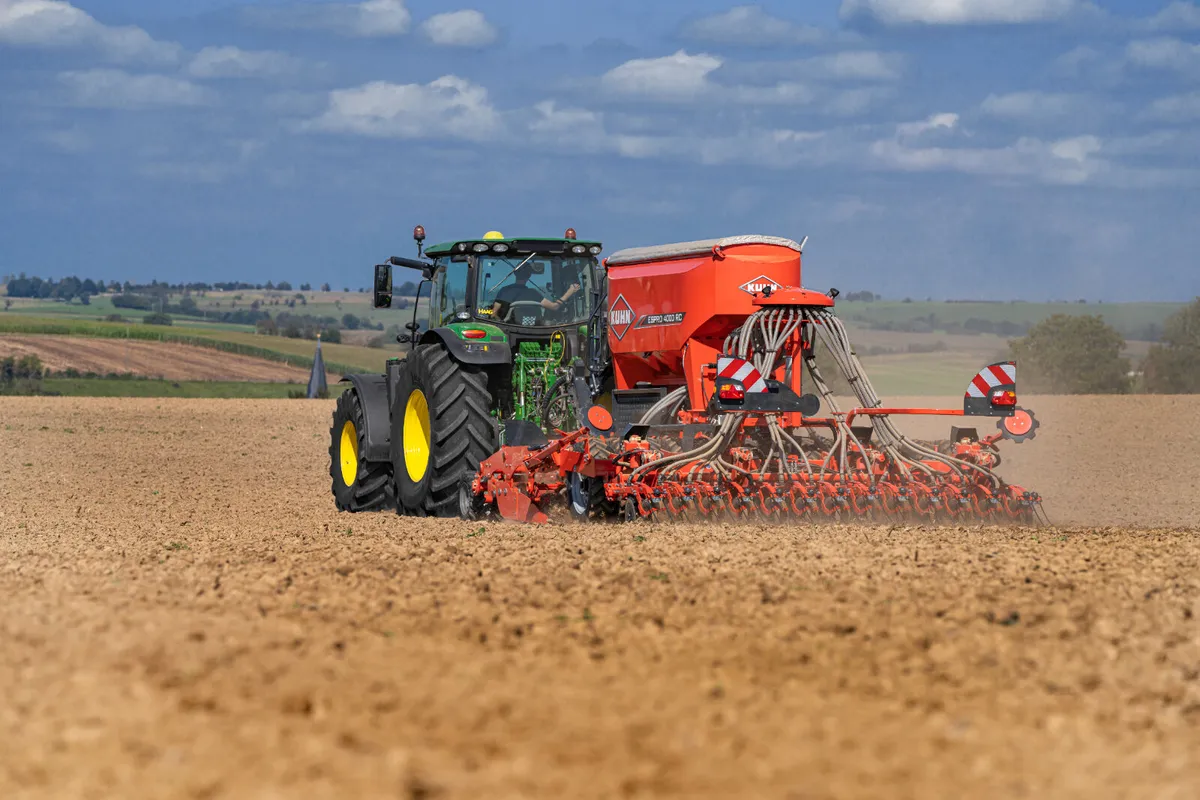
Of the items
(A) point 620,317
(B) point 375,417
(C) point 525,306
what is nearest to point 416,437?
(B) point 375,417

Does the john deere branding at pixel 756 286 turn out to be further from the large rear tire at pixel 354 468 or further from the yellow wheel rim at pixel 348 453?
the yellow wheel rim at pixel 348 453

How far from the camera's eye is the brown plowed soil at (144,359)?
39812 mm

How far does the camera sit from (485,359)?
38.1 ft

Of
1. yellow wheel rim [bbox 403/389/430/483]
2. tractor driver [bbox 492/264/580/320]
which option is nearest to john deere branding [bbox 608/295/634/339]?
tractor driver [bbox 492/264/580/320]

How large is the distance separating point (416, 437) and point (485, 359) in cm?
142

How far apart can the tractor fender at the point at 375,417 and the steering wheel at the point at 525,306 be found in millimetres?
1775


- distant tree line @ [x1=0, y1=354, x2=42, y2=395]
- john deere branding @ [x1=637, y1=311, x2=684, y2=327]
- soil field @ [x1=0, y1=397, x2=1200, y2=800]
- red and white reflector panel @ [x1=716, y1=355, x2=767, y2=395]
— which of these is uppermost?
john deere branding @ [x1=637, y1=311, x2=684, y2=327]

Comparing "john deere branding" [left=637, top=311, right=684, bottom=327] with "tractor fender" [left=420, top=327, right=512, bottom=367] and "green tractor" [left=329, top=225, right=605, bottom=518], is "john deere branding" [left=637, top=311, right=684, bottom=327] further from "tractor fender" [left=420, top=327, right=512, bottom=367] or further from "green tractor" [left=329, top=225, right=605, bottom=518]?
"tractor fender" [left=420, top=327, right=512, bottom=367]

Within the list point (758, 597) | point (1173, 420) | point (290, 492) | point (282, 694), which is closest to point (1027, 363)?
point (1173, 420)

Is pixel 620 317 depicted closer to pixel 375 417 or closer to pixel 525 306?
pixel 525 306

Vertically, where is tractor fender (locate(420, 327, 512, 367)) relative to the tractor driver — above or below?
below

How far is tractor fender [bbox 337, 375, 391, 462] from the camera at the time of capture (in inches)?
519

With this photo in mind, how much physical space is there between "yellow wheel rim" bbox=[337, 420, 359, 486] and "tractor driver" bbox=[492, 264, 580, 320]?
8.63 ft

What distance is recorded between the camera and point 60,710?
4.64m
